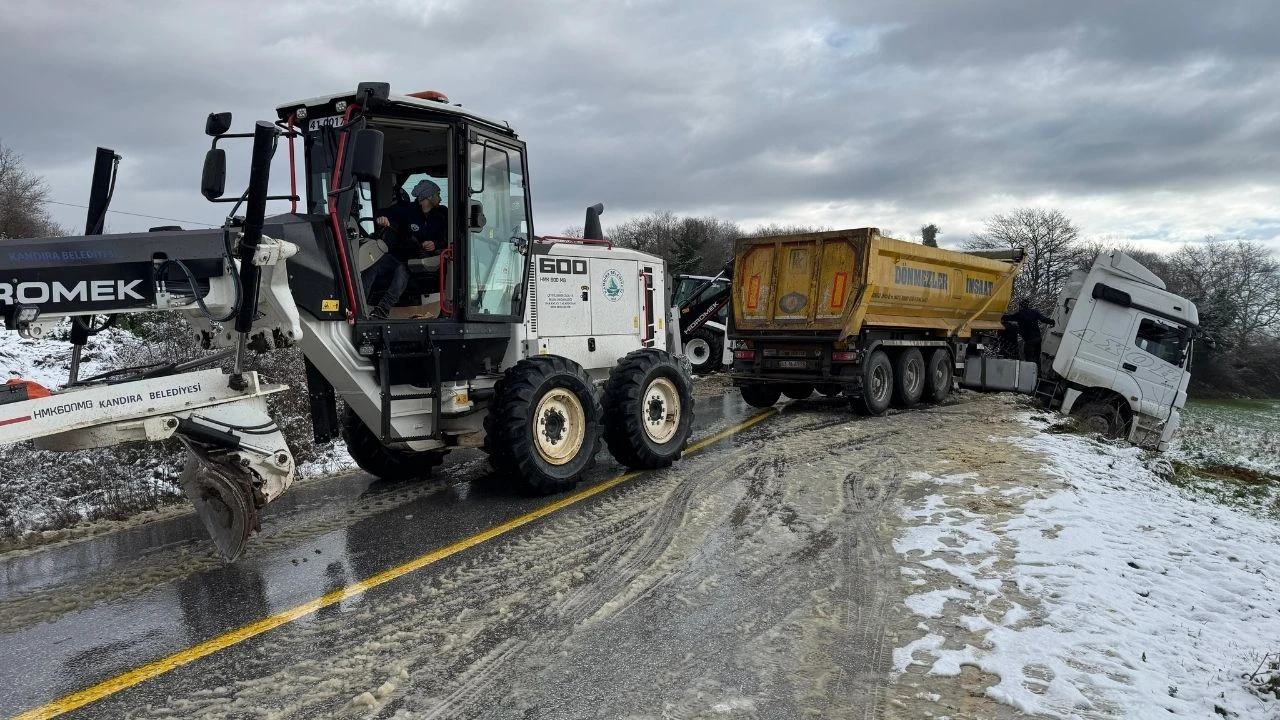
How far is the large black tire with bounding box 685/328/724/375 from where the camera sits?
723 inches

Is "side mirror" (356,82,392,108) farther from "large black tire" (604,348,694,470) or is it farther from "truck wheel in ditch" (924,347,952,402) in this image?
"truck wheel in ditch" (924,347,952,402)

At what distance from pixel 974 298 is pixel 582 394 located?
10.3 metres

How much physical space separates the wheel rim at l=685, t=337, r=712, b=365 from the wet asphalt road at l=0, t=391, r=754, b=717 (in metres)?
11.6

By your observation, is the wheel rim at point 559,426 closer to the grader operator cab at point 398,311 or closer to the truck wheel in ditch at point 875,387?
the grader operator cab at point 398,311

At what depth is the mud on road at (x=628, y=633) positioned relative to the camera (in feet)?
10.7

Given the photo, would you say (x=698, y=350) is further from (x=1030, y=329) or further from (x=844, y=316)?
(x=844, y=316)

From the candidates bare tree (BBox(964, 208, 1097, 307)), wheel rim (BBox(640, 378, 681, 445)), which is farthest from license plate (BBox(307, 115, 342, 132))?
bare tree (BBox(964, 208, 1097, 307))

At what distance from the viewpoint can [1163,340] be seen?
1371 cm

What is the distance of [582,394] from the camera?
6.78m

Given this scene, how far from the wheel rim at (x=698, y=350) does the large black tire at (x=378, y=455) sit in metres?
11.3

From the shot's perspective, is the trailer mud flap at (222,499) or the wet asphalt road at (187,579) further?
the trailer mud flap at (222,499)

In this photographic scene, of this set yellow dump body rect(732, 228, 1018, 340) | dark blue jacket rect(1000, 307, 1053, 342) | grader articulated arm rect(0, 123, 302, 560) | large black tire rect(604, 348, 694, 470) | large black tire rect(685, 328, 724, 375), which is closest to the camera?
grader articulated arm rect(0, 123, 302, 560)

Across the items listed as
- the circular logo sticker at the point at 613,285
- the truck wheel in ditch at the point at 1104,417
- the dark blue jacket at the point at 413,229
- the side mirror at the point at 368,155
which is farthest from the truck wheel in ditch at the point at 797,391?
the side mirror at the point at 368,155

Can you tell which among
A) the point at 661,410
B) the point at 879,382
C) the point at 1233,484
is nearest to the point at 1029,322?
the point at 879,382
